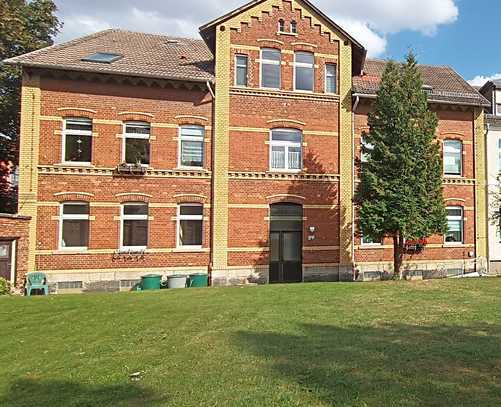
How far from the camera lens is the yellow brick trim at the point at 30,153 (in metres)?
15.7

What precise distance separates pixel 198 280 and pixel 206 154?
5217mm

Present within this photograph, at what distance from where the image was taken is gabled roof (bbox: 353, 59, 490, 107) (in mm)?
19500

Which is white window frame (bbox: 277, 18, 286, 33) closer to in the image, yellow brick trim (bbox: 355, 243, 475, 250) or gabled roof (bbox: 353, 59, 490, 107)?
gabled roof (bbox: 353, 59, 490, 107)

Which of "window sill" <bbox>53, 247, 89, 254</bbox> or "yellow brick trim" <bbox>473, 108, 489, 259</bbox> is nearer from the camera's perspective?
"window sill" <bbox>53, 247, 89, 254</bbox>

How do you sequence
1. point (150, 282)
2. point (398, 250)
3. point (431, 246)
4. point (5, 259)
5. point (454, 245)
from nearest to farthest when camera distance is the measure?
point (5, 259), point (150, 282), point (398, 250), point (431, 246), point (454, 245)

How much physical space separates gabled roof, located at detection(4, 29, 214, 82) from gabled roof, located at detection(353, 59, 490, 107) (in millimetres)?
7275

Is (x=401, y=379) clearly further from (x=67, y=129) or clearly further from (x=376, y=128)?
(x=67, y=129)

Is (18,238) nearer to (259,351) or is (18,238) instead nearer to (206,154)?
(206,154)

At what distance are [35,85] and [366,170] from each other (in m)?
13.5

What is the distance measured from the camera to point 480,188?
2055 centimetres

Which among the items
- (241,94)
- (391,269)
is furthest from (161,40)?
(391,269)

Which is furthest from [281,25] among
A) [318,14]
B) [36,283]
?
[36,283]

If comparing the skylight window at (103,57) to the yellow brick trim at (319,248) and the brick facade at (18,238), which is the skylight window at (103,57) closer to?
the brick facade at (18,238)

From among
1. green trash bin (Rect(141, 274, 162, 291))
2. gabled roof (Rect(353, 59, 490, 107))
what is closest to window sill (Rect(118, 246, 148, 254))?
green trash bin (Rect(141, 274, 162, 291))
